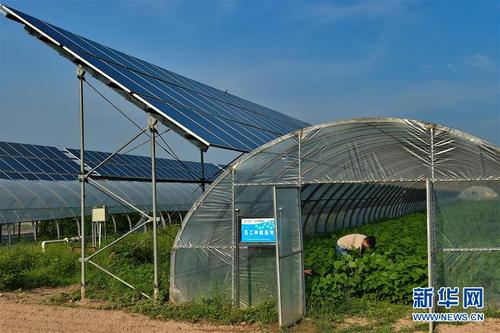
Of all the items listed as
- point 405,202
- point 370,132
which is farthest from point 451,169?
point 405,202

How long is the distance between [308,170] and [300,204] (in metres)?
0.76

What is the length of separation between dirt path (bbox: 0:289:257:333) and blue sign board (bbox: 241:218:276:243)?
1452mm

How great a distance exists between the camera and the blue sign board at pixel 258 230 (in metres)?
8.90

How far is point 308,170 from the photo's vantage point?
9445 mm

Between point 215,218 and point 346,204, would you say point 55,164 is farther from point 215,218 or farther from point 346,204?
point 215,218

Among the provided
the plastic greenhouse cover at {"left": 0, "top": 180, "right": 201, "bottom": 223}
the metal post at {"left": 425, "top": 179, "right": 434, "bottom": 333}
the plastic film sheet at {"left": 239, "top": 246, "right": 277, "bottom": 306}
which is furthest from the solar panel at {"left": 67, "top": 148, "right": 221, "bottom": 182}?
the metal post at {"left": 425, "top": 179, "right": 434, "bottom": 333}

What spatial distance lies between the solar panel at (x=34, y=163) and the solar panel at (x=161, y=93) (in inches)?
465

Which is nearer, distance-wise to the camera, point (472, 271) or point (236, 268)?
point (472, 271)

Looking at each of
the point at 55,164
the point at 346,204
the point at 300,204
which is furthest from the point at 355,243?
the point at 55,164

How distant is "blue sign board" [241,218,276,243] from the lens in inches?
350

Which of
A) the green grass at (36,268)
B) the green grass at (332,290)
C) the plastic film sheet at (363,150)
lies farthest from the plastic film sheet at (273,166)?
the green grass at (36,268)

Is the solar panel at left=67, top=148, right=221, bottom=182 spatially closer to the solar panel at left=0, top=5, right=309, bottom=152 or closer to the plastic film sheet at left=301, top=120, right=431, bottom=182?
the solar panel at left=0, top=5, right=309, bottom=152

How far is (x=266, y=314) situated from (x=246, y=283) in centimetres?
83

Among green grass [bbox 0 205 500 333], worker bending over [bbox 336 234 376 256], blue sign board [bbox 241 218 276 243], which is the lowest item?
green grass [bbox 0 205 500 333]
